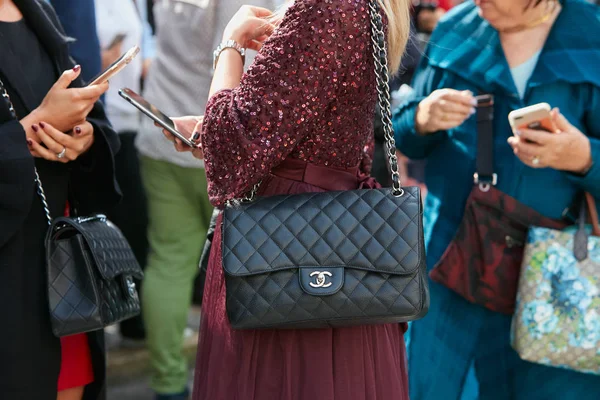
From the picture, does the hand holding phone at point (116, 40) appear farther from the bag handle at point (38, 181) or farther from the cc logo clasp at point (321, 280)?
the cc logo clasp at point (321, 280)

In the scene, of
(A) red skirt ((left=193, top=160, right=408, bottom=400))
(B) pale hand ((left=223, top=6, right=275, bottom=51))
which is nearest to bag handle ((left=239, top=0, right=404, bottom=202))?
(A) red skirt ((left=193, top=160, right=408, bottom=400))

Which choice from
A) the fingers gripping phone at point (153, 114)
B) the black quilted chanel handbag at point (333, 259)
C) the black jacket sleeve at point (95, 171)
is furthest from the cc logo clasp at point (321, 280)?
the black jacket sleeve at point (95, 171)

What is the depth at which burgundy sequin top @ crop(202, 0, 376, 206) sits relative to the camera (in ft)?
5.50

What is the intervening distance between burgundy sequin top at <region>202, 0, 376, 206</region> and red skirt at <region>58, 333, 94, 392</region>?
0.72m

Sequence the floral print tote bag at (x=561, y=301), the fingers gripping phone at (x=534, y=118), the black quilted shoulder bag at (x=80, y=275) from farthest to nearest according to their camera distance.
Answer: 1. the floral print tote bag at (x=561, y=301)
2. the fingers gripping phone at (x=534, y=118)
3. the black quilted shoulder bag at (x=80, y=275)

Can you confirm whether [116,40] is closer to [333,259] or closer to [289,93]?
[289,93]

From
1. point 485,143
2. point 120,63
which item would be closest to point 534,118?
→ point 485,143

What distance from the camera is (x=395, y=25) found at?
1.83 metres

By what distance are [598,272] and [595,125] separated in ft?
1.46

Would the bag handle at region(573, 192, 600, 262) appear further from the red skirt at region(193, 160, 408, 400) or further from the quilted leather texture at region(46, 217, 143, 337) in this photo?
the quilted leather texture at region(46, 217, 143, 337)

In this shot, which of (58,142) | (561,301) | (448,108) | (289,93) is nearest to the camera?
(289,93)

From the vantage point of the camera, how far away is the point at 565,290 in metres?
2.29

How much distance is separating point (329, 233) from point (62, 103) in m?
0.78

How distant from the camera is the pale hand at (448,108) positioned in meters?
2.40
